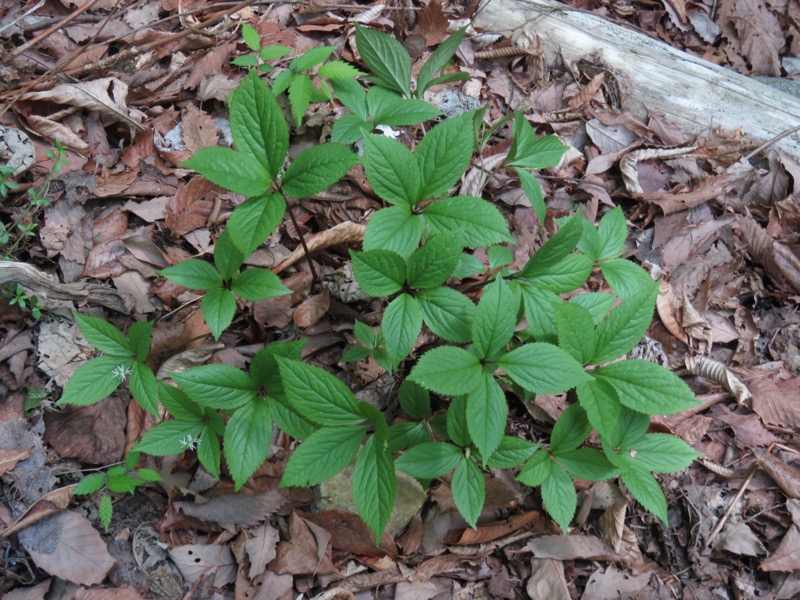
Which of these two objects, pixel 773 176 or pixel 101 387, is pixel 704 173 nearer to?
pixel 773 176

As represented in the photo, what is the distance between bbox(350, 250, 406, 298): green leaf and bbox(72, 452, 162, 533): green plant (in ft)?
3.62

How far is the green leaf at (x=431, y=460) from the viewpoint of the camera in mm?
1728

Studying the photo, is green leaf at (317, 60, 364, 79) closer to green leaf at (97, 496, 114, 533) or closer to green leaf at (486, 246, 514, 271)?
green leaf at (486, 246, 514, 271)

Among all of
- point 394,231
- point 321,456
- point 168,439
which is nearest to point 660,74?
point 394,231

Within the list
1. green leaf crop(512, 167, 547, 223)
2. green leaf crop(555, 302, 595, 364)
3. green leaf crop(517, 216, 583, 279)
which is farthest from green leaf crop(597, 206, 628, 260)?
green leaf crop(555, 302, 595, 364)

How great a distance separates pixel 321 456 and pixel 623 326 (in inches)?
39.8

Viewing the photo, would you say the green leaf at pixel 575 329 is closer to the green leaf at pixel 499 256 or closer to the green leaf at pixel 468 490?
the green leaf at pixel 499 256

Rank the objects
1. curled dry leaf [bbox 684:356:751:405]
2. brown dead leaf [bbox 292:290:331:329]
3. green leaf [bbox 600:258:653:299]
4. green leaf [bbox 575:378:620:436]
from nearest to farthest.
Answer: green leaf [bbox 575:378:620:436], green leaf [bbox 600:258:653:299], brown dead leaf [bbox 292:290:331:329], curled dry leaf [bbox 684:356:751:405]

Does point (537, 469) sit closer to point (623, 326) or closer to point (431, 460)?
point (431, 460)

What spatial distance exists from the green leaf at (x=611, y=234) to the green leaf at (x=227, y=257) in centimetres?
138

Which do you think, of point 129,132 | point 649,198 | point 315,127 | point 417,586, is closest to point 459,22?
point 315,127

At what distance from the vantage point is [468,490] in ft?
5.55

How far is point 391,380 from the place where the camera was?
2.37 metres

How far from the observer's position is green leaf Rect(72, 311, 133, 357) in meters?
1.83
